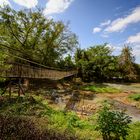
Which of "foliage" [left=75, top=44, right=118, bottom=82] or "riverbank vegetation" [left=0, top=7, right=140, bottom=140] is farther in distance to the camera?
"foliage" [left=75, top=44, right=118, bottom=82]

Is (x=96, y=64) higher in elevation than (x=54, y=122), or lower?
higher

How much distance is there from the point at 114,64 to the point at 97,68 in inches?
83.0

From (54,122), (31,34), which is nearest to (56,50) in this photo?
(31,34)

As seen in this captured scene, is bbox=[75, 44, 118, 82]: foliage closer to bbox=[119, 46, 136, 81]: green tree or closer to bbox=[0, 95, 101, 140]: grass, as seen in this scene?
bbox=[119, 46, 136, 81]: green tree

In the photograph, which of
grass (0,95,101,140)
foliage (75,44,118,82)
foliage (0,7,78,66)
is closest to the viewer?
grass (0,95,101,140)

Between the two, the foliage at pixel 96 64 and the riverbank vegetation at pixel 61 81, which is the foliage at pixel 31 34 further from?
the foliage at pixel 96 64

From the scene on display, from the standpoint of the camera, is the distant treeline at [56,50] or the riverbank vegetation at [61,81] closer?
the riverbank vegetation at [61,81]

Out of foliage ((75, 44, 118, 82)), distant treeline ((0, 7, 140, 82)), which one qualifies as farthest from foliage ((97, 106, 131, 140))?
foliage ((75, 44, 118, 82))

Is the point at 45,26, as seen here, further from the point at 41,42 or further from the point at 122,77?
the point at 122,77

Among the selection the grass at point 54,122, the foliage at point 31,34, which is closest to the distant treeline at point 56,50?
the foliage at point 31,34

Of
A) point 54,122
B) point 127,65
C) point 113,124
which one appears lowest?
point 54,122

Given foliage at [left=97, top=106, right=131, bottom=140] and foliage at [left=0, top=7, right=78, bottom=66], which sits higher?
foliage at [left=0, top=7, right=78, bottom=66]

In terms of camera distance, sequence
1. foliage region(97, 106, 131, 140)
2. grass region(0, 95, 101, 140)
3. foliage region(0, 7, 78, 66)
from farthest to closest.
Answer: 1. foliage region(0, 7, 78, 66)
2. grass region(0, 95, 101, 140)
3. foliage region(97, 106, 131, 140)

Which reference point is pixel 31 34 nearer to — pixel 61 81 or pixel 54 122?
pixel 61 81
